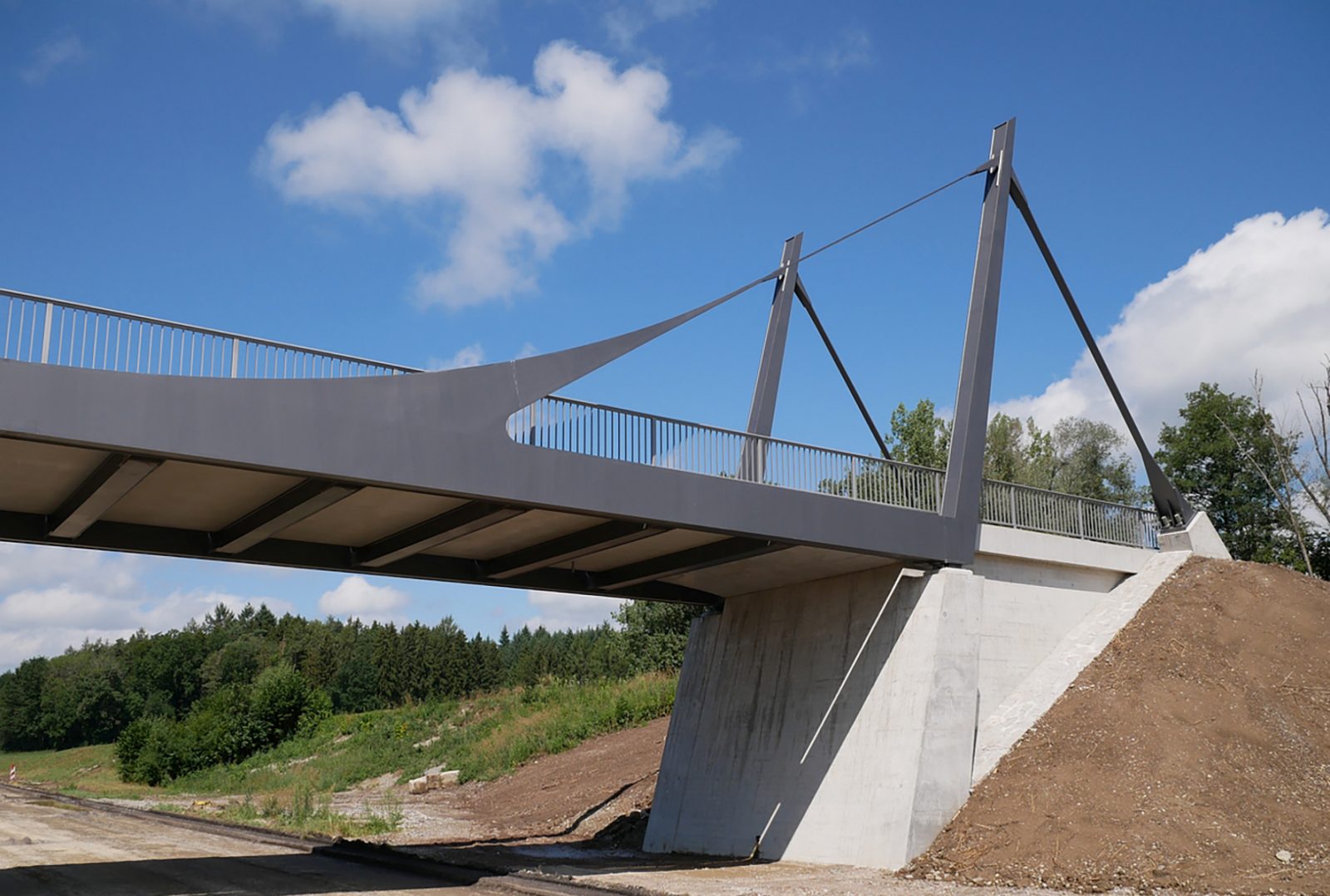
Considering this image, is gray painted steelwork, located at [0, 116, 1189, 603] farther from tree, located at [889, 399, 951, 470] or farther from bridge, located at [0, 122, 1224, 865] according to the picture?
tree, located at [889, 399, 951, 470]

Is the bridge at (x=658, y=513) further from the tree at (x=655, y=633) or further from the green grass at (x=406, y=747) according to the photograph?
the tree at (x=655, y=633)

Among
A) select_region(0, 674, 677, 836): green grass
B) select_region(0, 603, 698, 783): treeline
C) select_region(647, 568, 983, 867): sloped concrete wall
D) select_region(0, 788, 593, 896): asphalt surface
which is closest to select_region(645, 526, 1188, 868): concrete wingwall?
select_region(647, 568, 983, 867): sloped concrete wall

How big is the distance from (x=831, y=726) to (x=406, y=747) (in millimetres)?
29527

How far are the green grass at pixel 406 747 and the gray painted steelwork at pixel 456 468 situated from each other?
444 inches

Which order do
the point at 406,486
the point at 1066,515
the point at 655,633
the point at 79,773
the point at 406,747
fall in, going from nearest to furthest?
1. the point at 406,486
2. the point at 1066,515
3. the point at 406,747
4. the point at 655,633
5. the point at 79,773

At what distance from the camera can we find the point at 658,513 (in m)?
15.8

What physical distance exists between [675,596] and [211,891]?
11.1m

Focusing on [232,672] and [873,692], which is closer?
[873,692]

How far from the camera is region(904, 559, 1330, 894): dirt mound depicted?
15227mm

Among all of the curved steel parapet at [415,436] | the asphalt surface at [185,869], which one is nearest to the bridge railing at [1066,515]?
the curved steel parapet at [415,436]

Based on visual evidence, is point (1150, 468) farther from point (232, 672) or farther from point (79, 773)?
point (232, 672)

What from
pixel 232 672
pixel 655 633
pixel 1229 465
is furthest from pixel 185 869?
pixel 232 672

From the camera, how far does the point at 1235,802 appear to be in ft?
54.2

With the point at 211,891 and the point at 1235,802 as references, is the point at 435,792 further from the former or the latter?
the point at 1235,802
